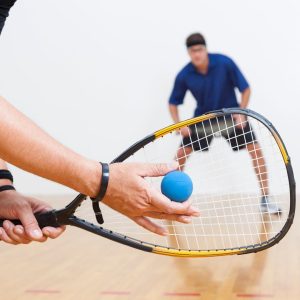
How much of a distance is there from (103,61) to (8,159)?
4.82 metres

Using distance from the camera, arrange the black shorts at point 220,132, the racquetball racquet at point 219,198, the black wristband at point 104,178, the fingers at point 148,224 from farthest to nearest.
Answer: the black shorts at point 220,132 < the racquetball racquet at point 219,198 < the fingers at point 148,224 < the black wristband at point 104,178

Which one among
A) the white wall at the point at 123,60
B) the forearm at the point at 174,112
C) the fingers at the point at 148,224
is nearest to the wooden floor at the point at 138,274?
the fingers at the point at 148,224

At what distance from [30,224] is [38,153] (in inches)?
13.9

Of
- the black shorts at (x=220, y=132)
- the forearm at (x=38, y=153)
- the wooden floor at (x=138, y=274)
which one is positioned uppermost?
the forearm at (x=38, y=153)

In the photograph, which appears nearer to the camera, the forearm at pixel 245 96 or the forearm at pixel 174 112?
the forearm at pixel 245 96

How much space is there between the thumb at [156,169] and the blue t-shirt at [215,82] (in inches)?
133

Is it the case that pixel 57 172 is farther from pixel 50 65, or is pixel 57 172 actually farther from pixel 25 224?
pixel 50 65

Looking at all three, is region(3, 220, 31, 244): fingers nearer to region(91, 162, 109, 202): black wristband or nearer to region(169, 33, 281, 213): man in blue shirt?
region(91, 162, 109, 202): black wristband

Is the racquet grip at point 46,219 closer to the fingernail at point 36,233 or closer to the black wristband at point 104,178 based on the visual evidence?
the fingernail at point 36,233

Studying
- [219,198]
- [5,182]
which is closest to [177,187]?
[5,182]

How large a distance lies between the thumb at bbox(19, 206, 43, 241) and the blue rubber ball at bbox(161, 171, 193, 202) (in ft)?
0.83

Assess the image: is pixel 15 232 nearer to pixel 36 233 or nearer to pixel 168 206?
pixel 36 233

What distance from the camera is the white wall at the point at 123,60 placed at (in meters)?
5.29

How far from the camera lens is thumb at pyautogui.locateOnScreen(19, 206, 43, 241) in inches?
50.3
